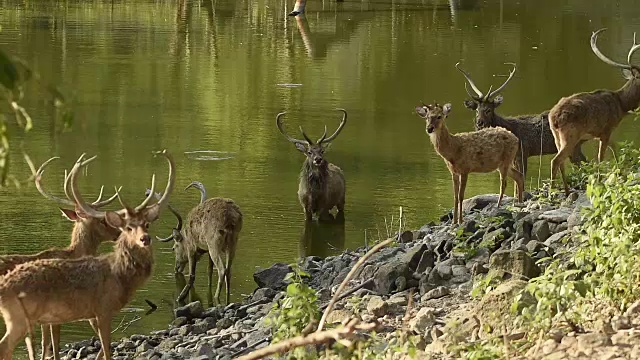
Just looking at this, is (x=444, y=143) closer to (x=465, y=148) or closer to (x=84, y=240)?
(x=465, y=148)

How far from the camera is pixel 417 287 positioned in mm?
10391

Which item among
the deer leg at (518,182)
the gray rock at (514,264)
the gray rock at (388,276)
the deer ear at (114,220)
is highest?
the deer ear at (114,220)

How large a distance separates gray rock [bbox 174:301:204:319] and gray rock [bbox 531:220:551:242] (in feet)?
9.84

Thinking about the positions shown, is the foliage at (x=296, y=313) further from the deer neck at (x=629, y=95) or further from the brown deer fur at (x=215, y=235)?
the deer neck at (x=629, y=95)

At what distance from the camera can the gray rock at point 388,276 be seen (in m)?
10.5

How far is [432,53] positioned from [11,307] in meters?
24.2

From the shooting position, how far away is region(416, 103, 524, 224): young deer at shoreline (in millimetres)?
12961

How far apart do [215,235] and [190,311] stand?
1425 millimetres

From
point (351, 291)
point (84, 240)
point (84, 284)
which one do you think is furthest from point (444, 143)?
point (84, 284)

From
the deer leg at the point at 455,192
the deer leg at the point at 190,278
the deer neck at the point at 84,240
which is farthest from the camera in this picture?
Answer: the deer leg at the point at 455,192

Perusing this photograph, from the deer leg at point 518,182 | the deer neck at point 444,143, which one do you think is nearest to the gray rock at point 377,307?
the deer neck at point 444,143

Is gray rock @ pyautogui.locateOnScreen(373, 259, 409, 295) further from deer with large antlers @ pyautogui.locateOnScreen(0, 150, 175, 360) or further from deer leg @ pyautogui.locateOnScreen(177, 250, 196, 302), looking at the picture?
deer leg @ pyautogui.locateOnScreen(177, 250, 196, 302)

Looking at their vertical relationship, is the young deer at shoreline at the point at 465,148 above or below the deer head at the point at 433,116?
below

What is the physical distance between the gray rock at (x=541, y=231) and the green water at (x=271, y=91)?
121 inches
